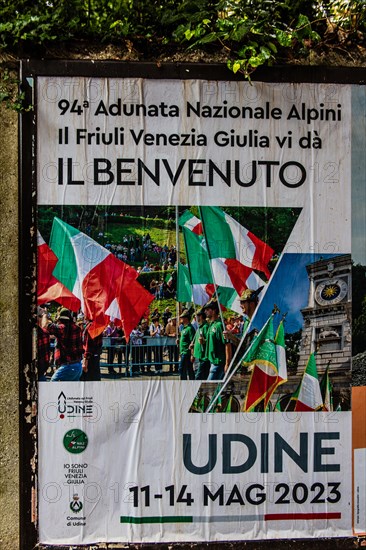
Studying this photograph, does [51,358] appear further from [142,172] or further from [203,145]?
[203,145]

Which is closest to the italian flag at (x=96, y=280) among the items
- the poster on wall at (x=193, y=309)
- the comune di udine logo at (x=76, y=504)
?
the poster on wall at (x=193, y=309)

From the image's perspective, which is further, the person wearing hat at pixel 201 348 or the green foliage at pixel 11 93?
the person wearing hat at pixel 201 348

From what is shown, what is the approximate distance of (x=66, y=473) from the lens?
4070 millimetres

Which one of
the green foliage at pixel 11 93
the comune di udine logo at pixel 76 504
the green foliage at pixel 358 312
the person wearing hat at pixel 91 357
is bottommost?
the comune di udine logo at pixel 76 504

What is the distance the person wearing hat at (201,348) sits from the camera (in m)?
4.14

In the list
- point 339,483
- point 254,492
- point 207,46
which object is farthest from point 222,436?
point 207,46

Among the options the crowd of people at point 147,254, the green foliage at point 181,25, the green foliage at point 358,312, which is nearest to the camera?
the green foliage at point 181,25

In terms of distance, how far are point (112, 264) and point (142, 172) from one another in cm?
67

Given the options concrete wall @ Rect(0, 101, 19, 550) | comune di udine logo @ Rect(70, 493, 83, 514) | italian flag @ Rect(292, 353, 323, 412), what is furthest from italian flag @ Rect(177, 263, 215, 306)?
comune di udine logo @ Rect(70, 493, 83, 514)

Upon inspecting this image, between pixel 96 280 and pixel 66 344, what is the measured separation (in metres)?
0.49

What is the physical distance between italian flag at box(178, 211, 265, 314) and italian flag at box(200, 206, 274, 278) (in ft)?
0.08

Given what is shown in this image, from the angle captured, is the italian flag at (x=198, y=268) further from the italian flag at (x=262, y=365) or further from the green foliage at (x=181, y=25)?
the green foliage at (x=181, y=25)

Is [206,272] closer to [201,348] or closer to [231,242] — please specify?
[231,242]

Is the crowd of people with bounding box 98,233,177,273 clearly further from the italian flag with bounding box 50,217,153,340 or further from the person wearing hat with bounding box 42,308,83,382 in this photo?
the person wearing hat with bounding box 42,308,83,382
